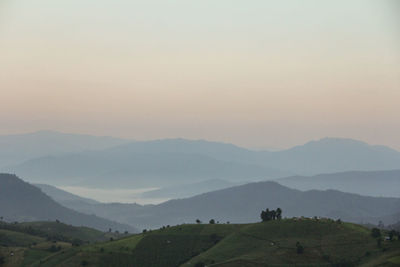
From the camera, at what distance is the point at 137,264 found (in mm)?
196375

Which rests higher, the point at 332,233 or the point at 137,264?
the point at 332,233

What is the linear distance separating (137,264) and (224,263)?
132 ft

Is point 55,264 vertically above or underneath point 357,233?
underneath

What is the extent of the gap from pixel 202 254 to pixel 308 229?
130 ft

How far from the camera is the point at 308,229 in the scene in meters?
200

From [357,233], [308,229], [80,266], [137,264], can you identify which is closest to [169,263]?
[137,264]

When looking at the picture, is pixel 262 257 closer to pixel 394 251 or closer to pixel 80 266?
pixel 394 251

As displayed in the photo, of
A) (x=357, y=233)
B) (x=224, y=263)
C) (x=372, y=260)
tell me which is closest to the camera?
(x=372, y=260)

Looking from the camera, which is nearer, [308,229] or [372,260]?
[372,260]

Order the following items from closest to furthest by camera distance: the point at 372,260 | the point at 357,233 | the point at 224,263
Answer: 1. the point at 372,260
2. the point at 224,263
3. the point at 357,233

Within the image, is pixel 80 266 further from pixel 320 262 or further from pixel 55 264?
pixel 320 262

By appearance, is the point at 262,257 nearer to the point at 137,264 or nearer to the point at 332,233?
the point at 332,233

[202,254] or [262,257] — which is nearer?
[262,257]

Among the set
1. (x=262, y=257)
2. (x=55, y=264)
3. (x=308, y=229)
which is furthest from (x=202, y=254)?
(x=55, y=264)
